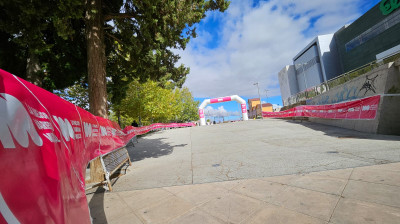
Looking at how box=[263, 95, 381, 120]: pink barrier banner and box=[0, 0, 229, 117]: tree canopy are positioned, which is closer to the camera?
box=[0, 0, 229, 117]: tree canopy

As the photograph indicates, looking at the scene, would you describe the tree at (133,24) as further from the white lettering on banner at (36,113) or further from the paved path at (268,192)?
the white lettering on banner at (36,113)

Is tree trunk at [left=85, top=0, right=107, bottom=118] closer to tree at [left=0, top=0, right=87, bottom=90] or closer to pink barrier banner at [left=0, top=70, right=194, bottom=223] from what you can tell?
tree at [left=0, top=0, right=87, bottom=90]

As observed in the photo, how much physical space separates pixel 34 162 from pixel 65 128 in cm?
99

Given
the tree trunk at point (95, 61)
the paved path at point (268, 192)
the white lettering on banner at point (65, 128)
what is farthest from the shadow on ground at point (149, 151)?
the white lettering on banner at point (65, 128)

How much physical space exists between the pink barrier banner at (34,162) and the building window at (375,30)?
4036 cm

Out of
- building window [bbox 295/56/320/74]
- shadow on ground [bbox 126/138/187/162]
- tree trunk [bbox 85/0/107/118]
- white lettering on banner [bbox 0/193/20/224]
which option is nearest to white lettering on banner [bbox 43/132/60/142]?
white lettering on banner [bbox 0/193/20/224]

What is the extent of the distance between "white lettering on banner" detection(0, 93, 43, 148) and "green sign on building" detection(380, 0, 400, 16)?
40245 millimetres

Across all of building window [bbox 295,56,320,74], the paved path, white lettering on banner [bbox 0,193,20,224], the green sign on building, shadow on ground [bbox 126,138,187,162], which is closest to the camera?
white lettering on banner [bbox 0,193,20,224]

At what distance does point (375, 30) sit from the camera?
99.5 ft

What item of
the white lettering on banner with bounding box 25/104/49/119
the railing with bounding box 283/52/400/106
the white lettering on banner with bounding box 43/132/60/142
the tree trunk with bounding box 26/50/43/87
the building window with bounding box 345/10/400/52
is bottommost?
the white lettering on banner with bounding box 43/132/60/142

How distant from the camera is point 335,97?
12695mm

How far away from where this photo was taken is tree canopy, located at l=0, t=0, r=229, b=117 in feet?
17.9

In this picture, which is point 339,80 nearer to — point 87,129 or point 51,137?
point 87,129

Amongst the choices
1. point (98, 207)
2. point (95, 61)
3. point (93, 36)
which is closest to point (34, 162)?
point (98, 207)
